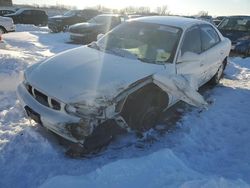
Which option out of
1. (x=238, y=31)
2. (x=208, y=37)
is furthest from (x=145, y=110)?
(x=238, y=31)

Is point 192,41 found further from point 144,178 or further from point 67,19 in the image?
point 67,19

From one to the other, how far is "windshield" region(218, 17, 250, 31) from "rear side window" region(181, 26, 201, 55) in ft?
26.1

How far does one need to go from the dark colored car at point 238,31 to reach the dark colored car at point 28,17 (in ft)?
60.8

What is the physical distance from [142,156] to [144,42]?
6.19 feet

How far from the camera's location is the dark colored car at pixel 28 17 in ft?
82.5

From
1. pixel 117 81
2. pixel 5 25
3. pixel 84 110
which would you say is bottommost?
pixel 5 25

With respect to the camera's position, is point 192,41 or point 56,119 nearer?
point 56,119

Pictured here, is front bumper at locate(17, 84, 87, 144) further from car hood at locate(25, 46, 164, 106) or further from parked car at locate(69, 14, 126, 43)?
parked car at locate(69, 14, 126, 43)

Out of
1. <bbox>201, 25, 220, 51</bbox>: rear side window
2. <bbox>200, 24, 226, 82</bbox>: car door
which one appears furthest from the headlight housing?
<bbox>201, 25, 220, 51</bbox>: rear side window

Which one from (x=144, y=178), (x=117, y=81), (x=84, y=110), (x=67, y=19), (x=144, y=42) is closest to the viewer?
(x=144, y=178)

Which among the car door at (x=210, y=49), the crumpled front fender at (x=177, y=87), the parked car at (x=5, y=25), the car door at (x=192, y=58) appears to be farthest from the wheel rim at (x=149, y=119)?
the parked car at (x=5, y=25)

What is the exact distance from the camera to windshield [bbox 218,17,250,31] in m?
12.4

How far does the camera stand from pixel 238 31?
479 inches

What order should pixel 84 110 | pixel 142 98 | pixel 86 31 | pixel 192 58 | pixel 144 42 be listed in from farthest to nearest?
pixel 86 31 < pixel 144 42 < pixel 192 58 < pixel 142 98 < pixel 84 110
